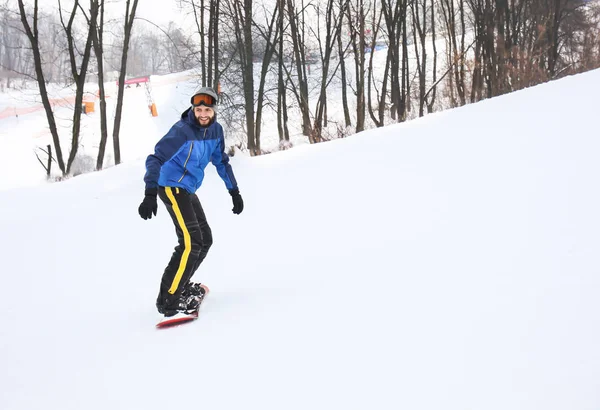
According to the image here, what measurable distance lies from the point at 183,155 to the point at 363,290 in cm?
159

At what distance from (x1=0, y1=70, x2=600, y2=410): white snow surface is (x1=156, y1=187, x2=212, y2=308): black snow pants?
27 centimetres

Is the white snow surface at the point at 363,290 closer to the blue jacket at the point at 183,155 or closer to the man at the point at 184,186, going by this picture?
the man at the point at 184,186

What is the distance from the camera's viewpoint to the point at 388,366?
91.2 inches

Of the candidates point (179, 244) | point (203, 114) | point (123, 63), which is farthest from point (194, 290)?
point (123, 63)

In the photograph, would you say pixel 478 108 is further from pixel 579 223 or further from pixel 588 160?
pixel 579 223

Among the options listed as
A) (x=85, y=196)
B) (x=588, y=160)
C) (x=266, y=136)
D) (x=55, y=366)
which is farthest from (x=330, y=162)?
(x=266, y=136)

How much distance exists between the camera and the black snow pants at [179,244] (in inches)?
140

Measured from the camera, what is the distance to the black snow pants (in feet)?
11.6

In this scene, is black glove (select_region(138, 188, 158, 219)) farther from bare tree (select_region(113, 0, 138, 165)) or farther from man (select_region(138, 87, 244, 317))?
bare tree (select_region(113, 0, 138, 165))

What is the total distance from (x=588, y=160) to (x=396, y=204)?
1752mm

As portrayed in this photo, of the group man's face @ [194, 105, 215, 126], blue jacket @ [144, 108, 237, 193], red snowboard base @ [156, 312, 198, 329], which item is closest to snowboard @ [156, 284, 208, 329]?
red snowboard base @ [156, 312, 198, 329]

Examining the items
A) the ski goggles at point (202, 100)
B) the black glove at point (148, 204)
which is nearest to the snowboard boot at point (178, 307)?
the black glove at point (148, 204)

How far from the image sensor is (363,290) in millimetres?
3266

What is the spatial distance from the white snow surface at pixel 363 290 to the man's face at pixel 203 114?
4.43ft
